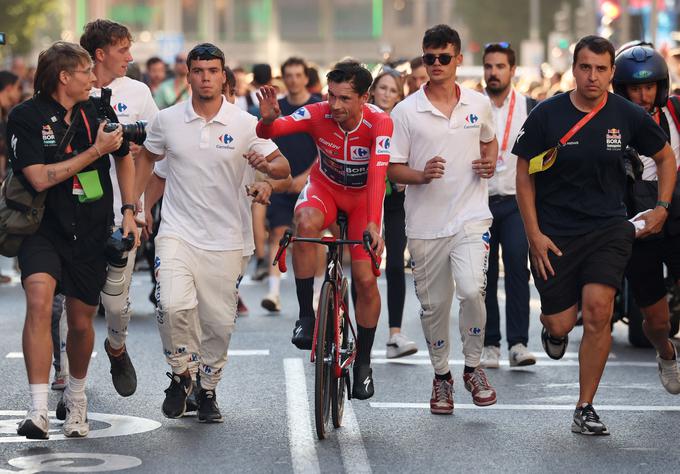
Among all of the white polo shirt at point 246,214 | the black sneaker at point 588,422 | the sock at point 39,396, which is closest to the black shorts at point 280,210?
the white polo shirt at point 246,214

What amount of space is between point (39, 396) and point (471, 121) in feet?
9.94

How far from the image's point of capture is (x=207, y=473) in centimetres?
747

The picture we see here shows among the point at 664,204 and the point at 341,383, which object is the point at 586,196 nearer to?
the point at 664,204

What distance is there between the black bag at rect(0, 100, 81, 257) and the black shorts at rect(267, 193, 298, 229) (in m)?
6.82

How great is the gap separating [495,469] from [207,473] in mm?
1334

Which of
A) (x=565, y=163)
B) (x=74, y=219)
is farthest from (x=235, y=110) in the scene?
(x=565, y=163)

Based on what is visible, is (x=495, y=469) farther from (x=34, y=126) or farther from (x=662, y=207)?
(x=34, y=126)

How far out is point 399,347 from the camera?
37.8 feet

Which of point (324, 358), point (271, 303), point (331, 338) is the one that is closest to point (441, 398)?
point (331, 338)

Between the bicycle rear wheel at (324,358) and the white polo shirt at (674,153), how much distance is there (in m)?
2.22

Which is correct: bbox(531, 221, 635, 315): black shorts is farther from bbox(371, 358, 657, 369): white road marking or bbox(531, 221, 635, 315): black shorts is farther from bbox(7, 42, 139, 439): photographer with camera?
bbox(371, 358, 657, 369): white road marking

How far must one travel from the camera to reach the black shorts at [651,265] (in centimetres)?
932

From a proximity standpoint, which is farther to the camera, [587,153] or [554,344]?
[554,344]

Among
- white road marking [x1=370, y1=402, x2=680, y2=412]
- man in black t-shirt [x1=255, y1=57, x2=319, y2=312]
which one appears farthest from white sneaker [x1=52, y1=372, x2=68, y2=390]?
man in black t-shirt [x1=255, y1=57, x2=319, y2=312]
